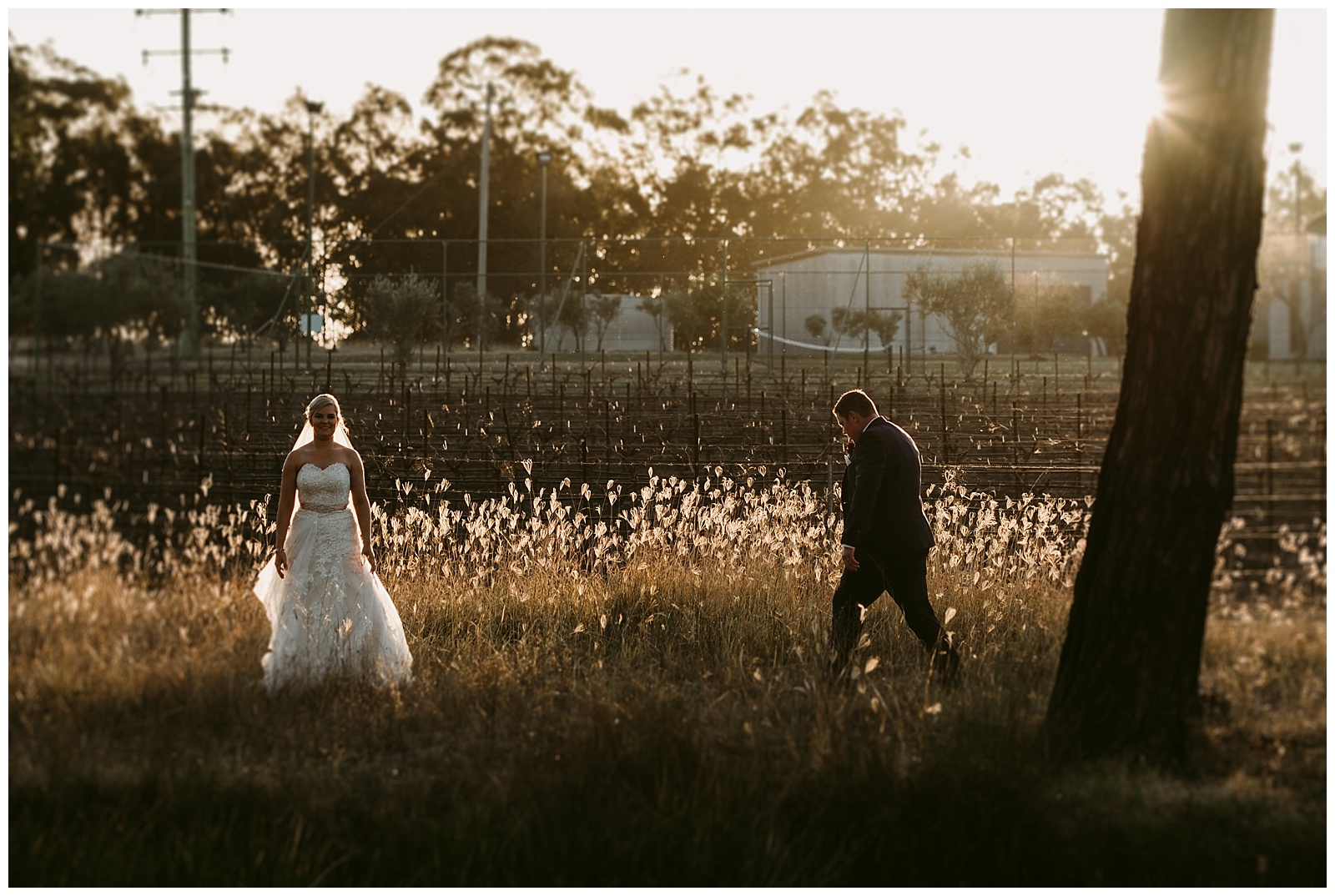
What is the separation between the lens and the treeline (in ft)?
20.8

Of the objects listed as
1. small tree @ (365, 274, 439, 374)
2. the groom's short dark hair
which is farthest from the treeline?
the groom's short dark hair

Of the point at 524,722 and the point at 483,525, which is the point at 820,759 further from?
the point at 483,525

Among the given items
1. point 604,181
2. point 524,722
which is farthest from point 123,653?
point 604,181

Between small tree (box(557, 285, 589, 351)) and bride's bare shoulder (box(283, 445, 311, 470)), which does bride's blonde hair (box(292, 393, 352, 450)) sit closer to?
bride's bare shoulder (box(283, 445, 311, 470))

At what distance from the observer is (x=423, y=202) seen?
65.5 ft

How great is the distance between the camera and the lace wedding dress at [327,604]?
17.6ft

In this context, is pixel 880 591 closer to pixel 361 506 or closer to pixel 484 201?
pixel 361 506

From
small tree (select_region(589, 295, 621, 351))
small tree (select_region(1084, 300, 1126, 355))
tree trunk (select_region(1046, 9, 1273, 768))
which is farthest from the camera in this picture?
small tree (select_region(1084, 300, 1126, 355))

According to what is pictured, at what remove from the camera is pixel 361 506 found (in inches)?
235

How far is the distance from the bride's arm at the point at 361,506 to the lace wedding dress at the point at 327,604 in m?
0.04

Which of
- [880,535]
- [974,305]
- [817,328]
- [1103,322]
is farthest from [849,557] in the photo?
[1103,322]

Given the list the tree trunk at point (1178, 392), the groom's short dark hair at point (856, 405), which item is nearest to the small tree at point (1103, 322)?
the groom's short dark hair at point (856, 405)

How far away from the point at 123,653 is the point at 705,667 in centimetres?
273

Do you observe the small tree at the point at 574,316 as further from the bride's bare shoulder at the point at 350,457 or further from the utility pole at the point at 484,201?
the bride's bare shoulder at the point at 350,457
